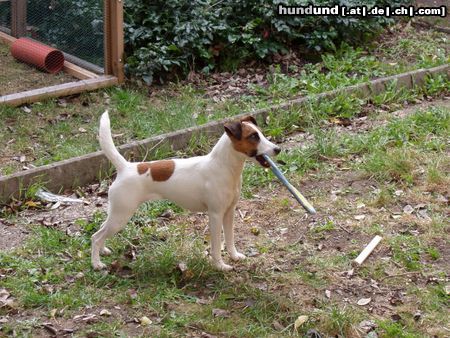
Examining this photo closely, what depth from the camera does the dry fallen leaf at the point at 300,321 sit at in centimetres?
491

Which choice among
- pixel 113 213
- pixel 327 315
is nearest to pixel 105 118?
pixel 113 213

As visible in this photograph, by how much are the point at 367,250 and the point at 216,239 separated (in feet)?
3.91

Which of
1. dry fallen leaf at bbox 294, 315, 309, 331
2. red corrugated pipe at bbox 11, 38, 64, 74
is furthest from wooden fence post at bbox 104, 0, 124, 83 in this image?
dry fallen leaf at bbox 294, 315, 309, 331

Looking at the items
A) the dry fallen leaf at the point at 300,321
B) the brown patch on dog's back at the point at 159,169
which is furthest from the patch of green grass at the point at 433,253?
the brown patch on dog's back at the point at 159,169

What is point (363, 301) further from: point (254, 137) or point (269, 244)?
point (254, 137)

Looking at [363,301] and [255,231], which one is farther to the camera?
[255,231]

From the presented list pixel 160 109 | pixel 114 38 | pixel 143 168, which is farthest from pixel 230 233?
pixel 114 38

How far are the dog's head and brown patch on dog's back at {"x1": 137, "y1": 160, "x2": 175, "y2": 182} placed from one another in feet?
1.58

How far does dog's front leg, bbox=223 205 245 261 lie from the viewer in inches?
216

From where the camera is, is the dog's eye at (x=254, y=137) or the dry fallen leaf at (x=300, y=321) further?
the dog's eye at (x=254, y=137)

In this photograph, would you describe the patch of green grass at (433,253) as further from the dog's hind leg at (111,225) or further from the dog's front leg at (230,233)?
the dog's hind leg at (111,225)

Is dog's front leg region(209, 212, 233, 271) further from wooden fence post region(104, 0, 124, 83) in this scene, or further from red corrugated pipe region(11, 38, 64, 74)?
red corrugated pipe region(11, 38, 64, 74)

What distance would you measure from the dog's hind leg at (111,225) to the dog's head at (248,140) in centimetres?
79

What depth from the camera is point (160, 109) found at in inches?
329
